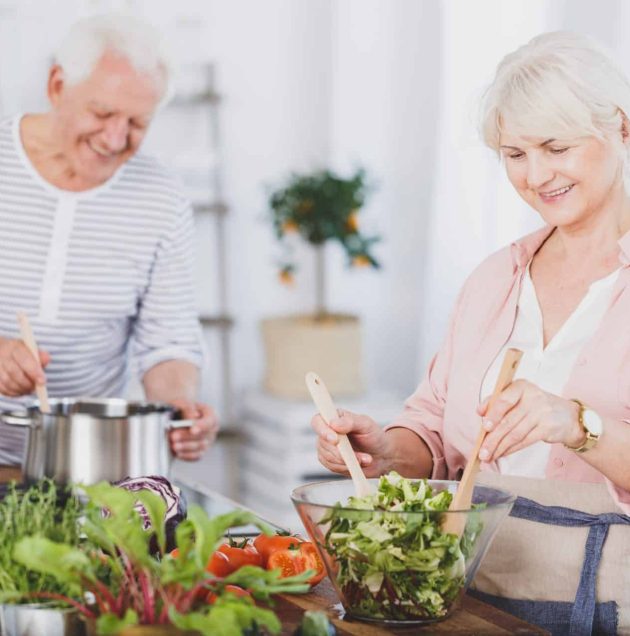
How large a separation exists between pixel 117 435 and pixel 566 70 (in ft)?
3.22

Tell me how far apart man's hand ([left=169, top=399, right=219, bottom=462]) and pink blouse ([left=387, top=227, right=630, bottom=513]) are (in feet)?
1.73

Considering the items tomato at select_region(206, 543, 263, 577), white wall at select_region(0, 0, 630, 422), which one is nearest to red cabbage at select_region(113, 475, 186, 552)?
tomato at select_region(206, 543, 263, 577)

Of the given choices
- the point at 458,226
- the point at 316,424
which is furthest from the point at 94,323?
the point at 458,226

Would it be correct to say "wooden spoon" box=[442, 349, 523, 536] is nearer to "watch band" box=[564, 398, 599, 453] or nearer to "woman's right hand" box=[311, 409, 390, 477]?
"watch band" box=[564, 398, 599, 453]

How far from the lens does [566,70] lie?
1.87 metres

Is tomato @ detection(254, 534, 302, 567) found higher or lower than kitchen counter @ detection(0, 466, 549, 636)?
higher

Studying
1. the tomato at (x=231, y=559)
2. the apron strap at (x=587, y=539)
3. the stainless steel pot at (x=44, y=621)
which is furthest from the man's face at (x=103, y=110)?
the stainless steel pot at (x=44, y=621)

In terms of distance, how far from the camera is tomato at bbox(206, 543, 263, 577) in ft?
5.14

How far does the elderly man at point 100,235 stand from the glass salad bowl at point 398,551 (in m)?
0.99

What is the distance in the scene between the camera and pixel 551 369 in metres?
1.91

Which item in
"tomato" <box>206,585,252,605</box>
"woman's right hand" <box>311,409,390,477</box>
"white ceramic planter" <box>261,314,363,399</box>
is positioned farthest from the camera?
"white ceramic planter" <box>261,314,363,399</box>

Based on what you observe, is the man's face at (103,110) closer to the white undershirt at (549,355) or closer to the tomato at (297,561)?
the white undershirt at (549,355)

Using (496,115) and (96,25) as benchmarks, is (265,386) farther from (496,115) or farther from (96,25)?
(496,115)

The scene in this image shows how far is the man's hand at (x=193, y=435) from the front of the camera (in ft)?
8.11
